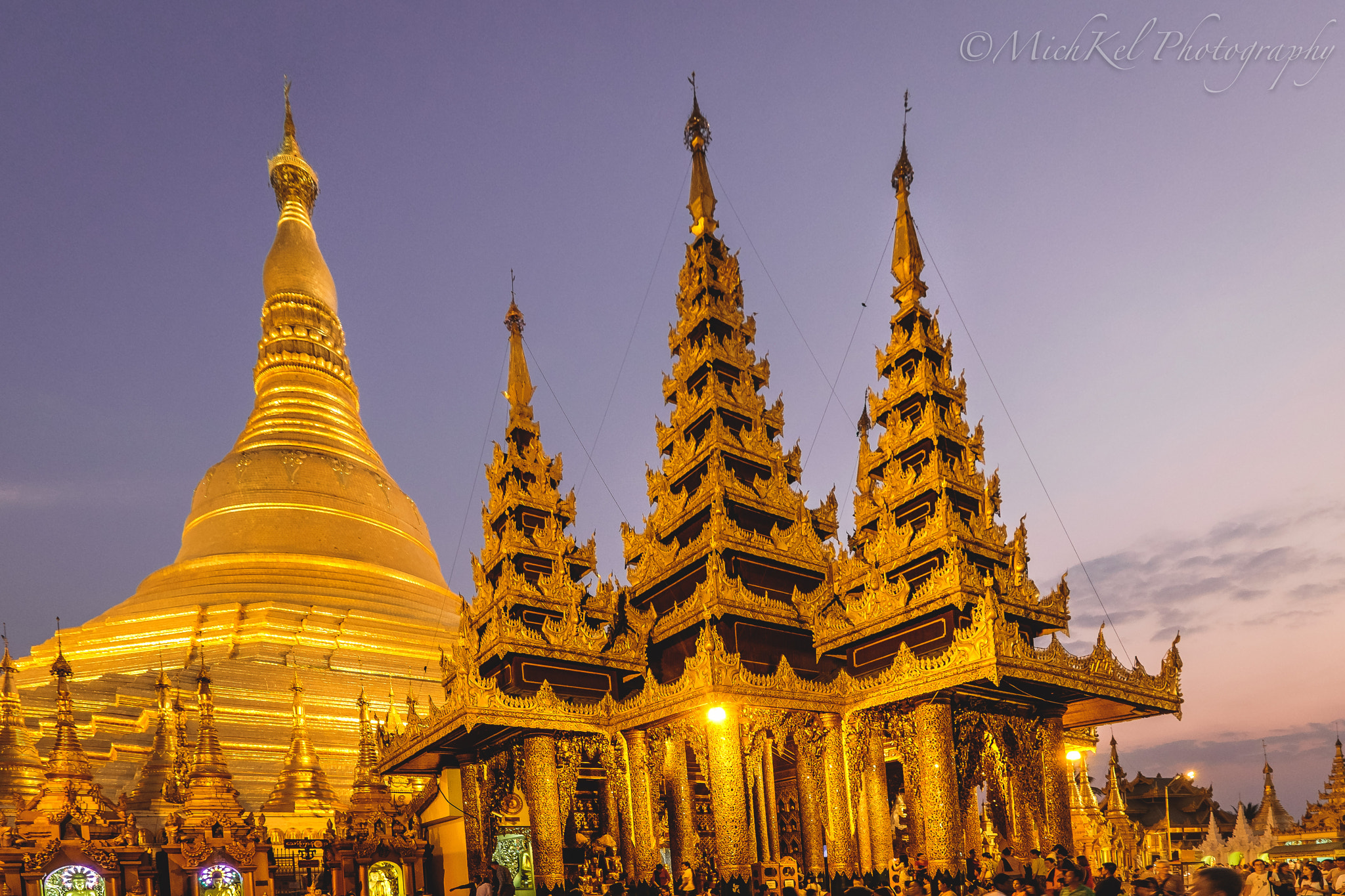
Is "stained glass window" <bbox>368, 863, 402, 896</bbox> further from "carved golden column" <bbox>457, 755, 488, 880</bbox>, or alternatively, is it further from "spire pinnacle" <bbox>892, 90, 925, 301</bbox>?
"spire pinnacle" <bbox>892, 90, 925, 301</bbox>

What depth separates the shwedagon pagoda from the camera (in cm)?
1658

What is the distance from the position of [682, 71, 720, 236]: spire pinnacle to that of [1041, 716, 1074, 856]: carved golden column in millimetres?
14238

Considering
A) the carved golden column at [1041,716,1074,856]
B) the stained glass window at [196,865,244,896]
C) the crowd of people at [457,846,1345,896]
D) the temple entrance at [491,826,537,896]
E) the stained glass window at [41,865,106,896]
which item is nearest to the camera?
the crowd of people at [457,846,1345,896]


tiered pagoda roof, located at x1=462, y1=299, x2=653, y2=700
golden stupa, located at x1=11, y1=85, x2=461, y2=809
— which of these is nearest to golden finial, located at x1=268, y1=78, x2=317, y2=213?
golden stupa, located at x1=11, y1=85, x2=461, y2=809

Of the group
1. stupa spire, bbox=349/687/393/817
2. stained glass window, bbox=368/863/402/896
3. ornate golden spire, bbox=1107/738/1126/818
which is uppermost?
stupa spire, bbox=349/687/393/817

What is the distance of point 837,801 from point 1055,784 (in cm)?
436

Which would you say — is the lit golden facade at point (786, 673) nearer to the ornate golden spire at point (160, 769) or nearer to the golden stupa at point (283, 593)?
the ornate golden spire at point (160, 769)

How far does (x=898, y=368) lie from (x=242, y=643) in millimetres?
23518

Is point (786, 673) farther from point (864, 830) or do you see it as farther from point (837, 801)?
point (864, 830)

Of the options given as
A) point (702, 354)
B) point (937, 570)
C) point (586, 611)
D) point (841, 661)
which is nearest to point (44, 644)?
point (586, 611)

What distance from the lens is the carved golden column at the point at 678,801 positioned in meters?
18.2

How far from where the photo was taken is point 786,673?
17.4 metres

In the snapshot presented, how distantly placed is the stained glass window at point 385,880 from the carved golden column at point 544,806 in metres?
3.27

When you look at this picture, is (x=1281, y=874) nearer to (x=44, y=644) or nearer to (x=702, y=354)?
(x=702, y=354)
